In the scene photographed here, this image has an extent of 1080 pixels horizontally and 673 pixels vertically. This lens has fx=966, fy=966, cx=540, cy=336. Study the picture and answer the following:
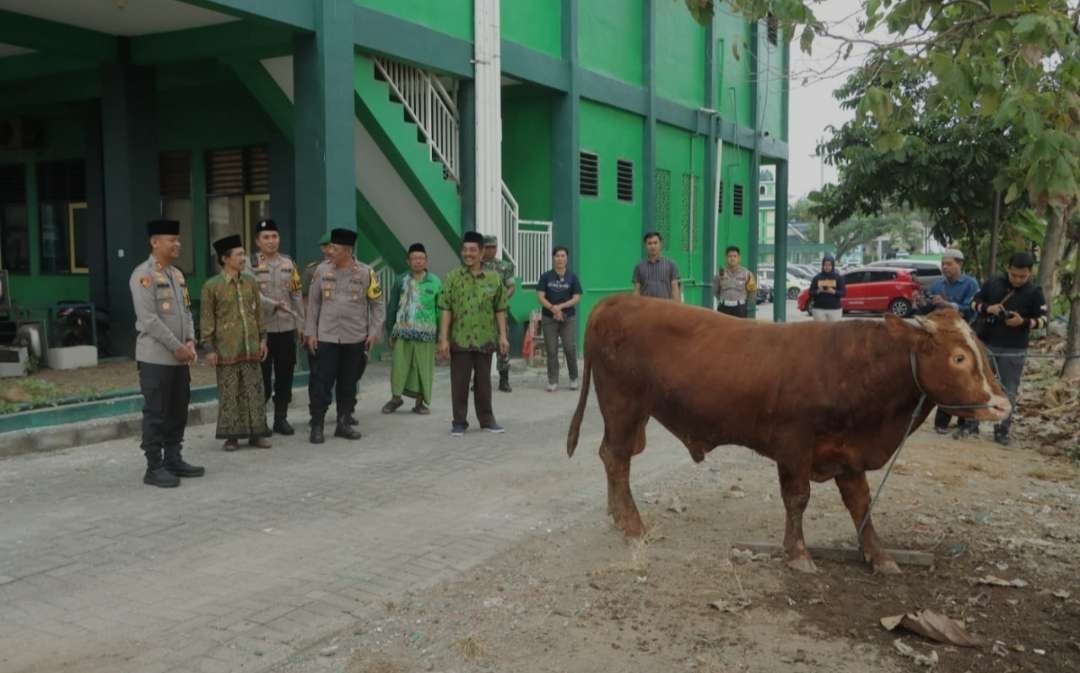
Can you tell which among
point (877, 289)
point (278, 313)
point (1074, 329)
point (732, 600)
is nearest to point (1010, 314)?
point (1074, 329)

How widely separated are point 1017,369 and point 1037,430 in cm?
130

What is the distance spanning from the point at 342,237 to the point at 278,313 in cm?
88

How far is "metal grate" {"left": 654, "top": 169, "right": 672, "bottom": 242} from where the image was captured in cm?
1834

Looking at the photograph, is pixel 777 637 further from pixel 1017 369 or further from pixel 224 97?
pixel 224 97

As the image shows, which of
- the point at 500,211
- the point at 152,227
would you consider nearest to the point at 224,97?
the point at 500,211

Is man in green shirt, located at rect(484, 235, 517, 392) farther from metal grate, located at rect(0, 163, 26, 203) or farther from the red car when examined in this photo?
the red car

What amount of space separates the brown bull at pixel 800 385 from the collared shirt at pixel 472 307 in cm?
334

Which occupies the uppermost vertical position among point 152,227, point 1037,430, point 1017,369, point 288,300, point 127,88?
point 127,88

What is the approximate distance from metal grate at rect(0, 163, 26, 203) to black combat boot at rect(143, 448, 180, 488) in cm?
1148

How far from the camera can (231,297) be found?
774cm

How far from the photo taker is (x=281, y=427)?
8.80 meters

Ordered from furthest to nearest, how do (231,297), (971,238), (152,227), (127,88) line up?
(971,238) → (127,88) → (231,297) → (152,227)

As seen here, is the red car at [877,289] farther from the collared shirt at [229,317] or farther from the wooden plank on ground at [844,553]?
the wooden plank on ground at [844,553]

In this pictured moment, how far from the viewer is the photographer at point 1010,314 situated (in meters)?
8.52
